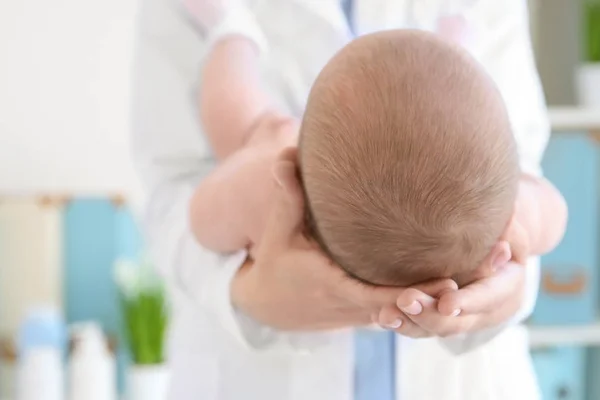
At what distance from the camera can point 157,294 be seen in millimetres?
1331

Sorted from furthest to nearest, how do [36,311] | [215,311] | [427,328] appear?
[36,311]
[215,311]
[427,328]

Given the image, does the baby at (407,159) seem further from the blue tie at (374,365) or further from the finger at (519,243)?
the blue tie at (374,365)

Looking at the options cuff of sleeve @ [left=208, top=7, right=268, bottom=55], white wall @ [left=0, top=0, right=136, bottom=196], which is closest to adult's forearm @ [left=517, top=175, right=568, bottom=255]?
cuff of sleeve @ [left=208, top=7, right=268, bottom=55]

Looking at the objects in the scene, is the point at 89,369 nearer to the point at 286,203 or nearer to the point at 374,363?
the point at 374,363

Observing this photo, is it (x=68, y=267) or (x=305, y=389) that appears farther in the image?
(x=68, y=267)

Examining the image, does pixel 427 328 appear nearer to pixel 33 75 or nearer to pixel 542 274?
pixel 542 274

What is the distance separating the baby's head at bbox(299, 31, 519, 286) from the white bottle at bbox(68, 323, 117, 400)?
85 cm

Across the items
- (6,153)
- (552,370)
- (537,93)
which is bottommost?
(552,370)

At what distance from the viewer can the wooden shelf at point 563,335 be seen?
4.40 ft

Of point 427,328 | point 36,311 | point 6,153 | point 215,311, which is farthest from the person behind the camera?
point 6,153

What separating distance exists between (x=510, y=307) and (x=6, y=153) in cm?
102

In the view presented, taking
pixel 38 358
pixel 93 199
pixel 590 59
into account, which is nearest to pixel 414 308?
pixel 38 358

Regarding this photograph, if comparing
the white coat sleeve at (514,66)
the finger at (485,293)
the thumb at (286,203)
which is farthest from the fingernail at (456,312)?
the white coat sleeve at (514,66)

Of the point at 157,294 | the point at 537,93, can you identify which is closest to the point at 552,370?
the point at 157,294
